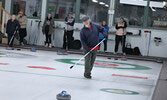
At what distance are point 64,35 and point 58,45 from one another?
1.38 meters

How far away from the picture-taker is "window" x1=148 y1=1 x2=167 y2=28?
58.4 ft

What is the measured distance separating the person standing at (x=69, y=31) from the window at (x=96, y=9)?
1741 mm

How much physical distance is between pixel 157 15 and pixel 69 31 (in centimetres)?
446

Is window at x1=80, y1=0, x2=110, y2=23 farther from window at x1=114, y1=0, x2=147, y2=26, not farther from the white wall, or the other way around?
window at x1=114, y1=0, x2=147, y2=26

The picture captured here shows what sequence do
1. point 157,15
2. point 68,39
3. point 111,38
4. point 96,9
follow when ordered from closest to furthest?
point 68,39 < point 157,15 < point 111,38 < point 96,9

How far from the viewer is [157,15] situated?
1792 centimetres

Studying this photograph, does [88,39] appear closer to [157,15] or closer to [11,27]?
[11,27]

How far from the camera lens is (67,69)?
10.3 m

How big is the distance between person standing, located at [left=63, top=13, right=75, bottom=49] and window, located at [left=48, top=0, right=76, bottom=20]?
1.59 metres

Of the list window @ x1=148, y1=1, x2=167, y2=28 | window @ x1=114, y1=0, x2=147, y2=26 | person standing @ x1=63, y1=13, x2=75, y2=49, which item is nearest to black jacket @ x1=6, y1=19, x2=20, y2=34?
person standing @ x1=63, y1=13, x2=75, y2=49

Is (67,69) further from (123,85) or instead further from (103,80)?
(123,85)

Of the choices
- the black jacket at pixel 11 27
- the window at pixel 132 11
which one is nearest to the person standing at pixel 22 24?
the black jacket at pixel 11 27

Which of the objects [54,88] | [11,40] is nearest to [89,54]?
[54,88]

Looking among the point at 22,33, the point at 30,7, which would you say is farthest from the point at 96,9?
the point at 22,33
